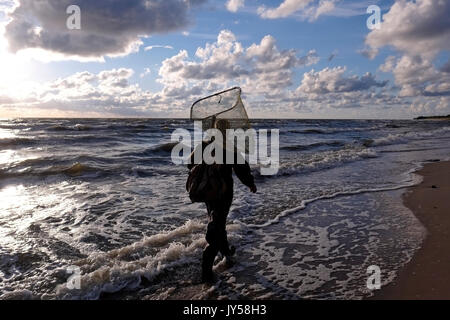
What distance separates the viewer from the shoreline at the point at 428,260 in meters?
3.61

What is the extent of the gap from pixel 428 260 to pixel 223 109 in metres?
3.47

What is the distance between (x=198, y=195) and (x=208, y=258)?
85cm

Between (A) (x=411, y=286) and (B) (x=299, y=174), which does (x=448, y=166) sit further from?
(A) (x=411, y=286)

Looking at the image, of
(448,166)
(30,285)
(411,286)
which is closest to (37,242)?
(30,285)

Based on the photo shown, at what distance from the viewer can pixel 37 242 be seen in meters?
5.45

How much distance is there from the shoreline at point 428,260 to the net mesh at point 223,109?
256 cm

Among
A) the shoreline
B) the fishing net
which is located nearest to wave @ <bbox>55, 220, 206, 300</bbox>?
the fishing net

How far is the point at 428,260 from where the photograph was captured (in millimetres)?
4387

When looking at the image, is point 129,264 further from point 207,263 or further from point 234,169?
point 234,169

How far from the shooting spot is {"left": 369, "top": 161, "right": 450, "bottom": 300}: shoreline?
3.61 meters

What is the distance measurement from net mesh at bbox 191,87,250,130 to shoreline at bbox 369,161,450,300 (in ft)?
8.39

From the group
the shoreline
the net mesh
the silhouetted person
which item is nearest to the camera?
the shoreline
